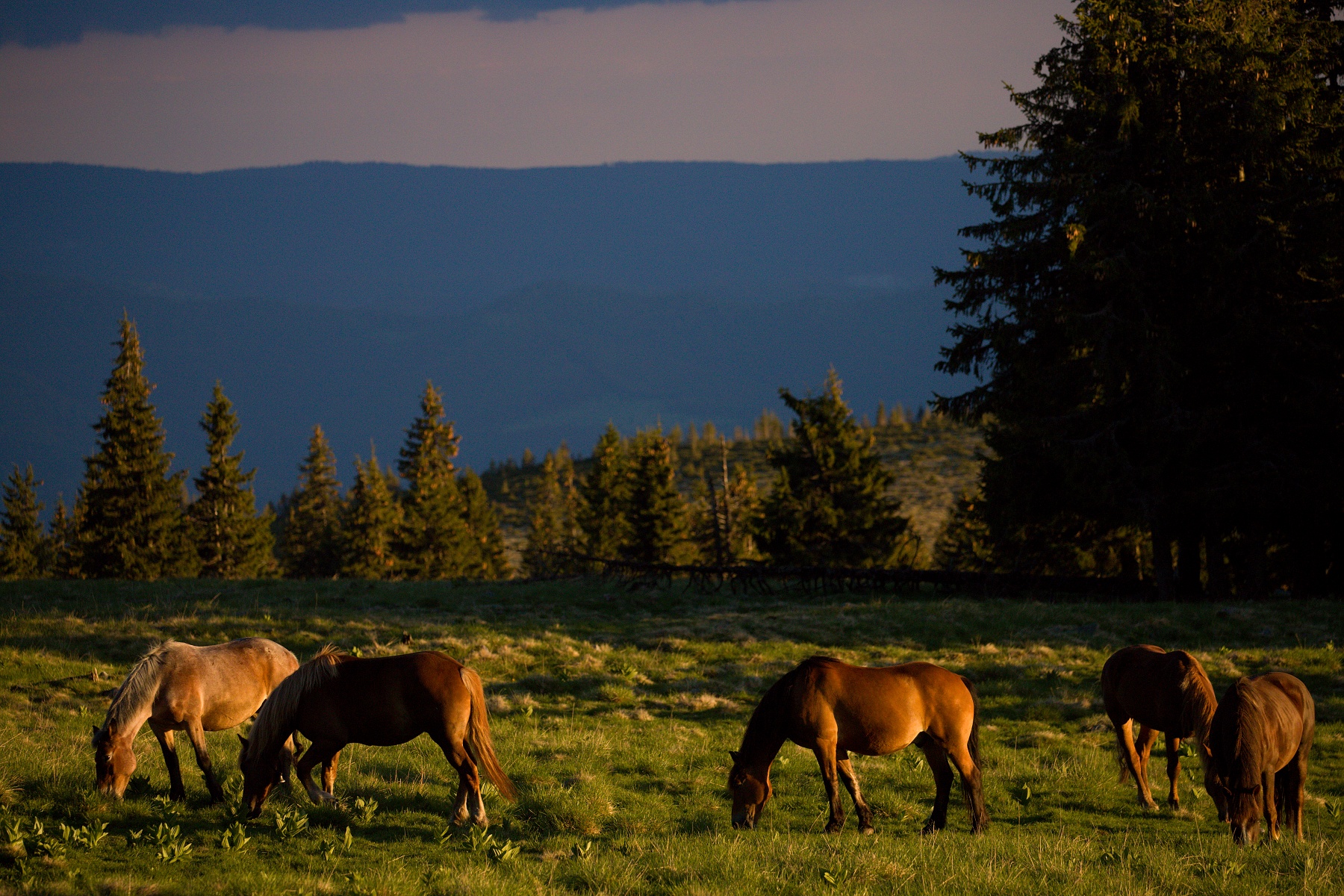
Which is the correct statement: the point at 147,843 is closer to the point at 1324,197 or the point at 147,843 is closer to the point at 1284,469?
the point at 1284,469

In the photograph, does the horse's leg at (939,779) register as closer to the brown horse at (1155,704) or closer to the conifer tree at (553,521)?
the brown horse at (1155,704)

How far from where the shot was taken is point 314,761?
343 inches

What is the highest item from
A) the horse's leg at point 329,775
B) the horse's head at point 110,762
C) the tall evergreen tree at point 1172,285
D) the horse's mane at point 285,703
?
the tall evergreen tree at point 1172,285

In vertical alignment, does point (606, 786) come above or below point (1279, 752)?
below

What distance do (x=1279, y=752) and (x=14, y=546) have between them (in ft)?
264

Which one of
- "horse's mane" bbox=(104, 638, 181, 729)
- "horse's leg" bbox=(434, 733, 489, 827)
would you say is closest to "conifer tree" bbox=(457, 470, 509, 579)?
"horse's mane" bbox=(104, 638, 181, 729)

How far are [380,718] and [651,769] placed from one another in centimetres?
418

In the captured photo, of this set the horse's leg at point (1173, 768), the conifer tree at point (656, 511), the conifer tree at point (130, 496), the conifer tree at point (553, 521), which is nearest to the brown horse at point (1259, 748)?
the horse's leg at point (1173, 768)

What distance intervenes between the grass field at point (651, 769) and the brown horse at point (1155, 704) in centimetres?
51

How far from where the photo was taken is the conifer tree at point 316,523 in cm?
6686

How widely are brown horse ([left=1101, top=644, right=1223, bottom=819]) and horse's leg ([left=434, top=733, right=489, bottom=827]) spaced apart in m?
7.46

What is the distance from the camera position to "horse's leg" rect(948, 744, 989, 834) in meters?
9.08

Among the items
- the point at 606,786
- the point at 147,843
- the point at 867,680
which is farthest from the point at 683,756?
the point at 147,843

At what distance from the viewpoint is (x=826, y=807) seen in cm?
1012
